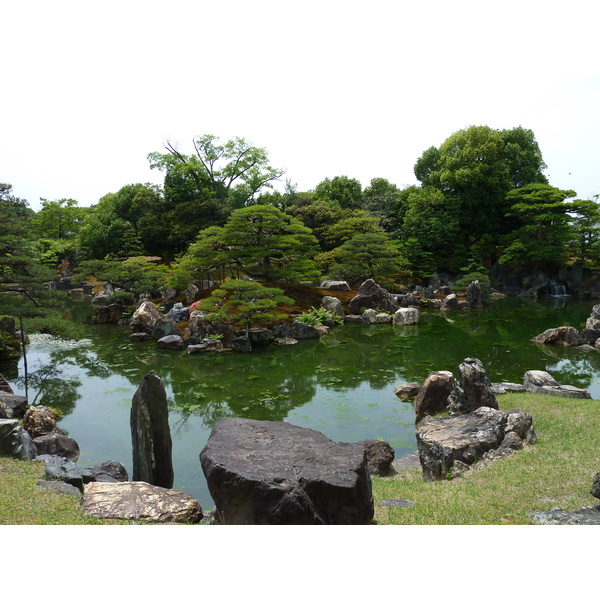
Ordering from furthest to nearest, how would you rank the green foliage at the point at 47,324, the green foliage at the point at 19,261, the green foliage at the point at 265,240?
the green foliage at the point at 265,240 → the green foliage at the point at 47,324 → the green foliage at the point at 19,261

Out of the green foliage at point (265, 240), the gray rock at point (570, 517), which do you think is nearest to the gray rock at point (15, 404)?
the gray rock at point (570, 517)

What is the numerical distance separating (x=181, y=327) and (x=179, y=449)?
30.2ft

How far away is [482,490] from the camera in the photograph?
4062 millimetres

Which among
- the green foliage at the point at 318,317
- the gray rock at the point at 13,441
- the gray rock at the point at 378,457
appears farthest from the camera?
the green foliage at the point at 318,317

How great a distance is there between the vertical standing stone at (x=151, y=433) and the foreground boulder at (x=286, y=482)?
1.50m

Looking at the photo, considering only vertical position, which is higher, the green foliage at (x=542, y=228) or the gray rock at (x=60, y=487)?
the green foliage at (x=542, y=228)

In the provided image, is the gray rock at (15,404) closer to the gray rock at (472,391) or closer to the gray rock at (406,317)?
the gray rock at (472,391)

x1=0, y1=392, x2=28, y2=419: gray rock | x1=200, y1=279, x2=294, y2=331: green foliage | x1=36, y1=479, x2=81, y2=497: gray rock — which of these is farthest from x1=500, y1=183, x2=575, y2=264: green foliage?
x1=36, y1=479, x2=81, y2=497: gray rock

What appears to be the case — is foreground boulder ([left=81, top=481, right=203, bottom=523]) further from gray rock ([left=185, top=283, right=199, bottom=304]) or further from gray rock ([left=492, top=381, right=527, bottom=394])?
gray rock ([left=185, top=283, right=199, bottom=304])

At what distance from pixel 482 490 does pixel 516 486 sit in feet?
0.97

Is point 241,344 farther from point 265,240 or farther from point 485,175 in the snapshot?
point 485,175

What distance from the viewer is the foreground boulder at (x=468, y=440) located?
5.16 m

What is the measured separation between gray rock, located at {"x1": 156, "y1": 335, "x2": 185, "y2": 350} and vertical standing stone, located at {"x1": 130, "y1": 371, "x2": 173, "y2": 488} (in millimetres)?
8760
